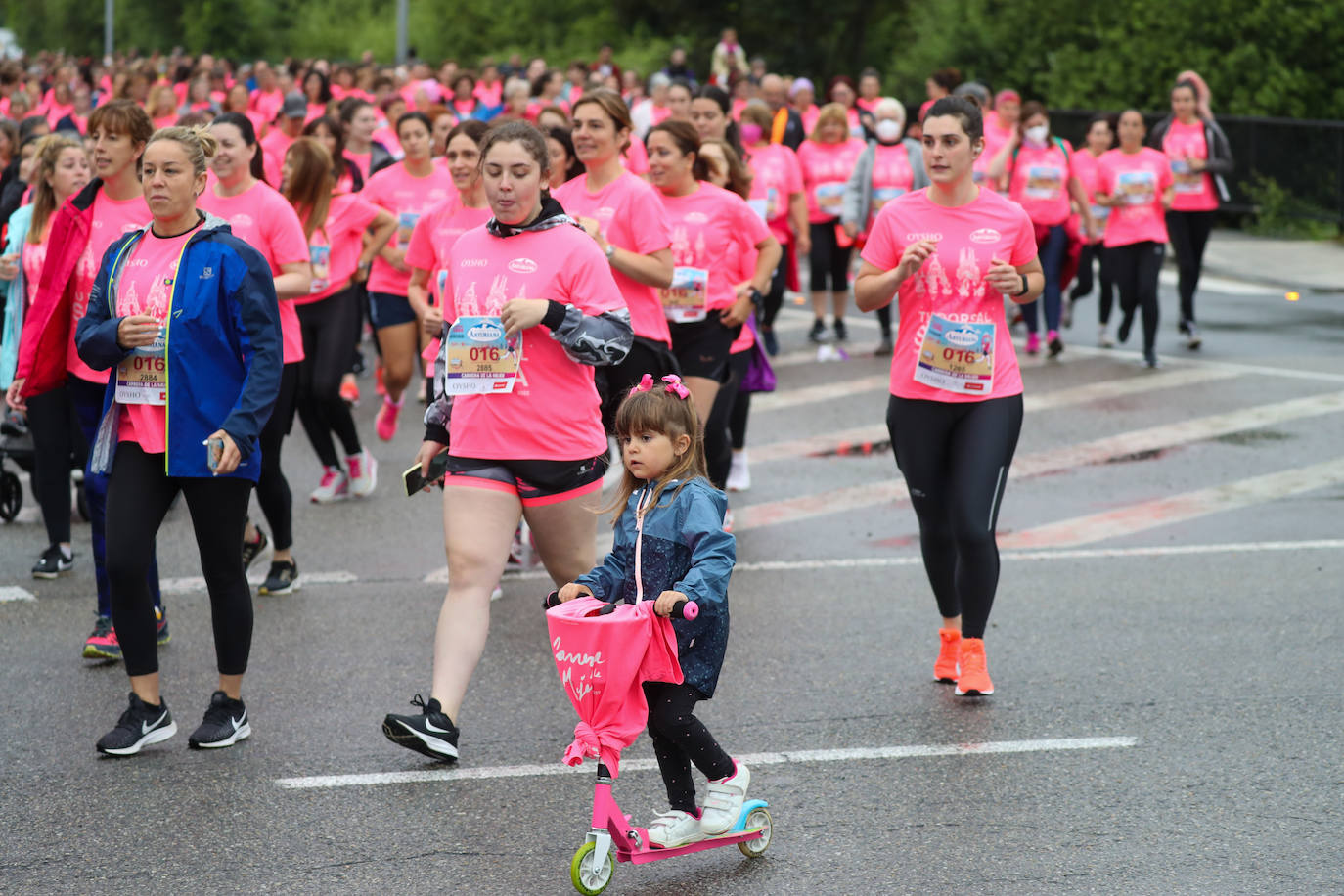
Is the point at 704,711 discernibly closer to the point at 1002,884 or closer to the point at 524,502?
the point at 524,502

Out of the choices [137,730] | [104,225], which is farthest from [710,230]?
[137,730]

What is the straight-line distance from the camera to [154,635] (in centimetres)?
568

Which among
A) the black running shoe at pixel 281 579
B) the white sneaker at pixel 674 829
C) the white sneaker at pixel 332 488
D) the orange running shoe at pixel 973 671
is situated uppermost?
the white sneaker at pixel 674 829

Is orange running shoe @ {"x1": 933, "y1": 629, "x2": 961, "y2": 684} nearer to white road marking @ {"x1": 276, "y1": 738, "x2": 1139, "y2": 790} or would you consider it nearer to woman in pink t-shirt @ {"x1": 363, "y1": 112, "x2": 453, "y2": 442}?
white road marking @ {"x1": 276, "y1": 738, "x2": 1139, "y2": 790}

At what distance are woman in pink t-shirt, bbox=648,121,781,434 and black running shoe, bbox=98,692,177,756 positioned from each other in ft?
11.1

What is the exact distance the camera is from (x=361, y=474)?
992cm

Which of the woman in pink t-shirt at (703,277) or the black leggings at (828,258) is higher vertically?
the woman in pink t-shirt at (703,277)

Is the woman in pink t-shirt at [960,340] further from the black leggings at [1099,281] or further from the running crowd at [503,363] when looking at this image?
the black leggings at [1099,281]

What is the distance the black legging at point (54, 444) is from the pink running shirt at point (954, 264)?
343 cm

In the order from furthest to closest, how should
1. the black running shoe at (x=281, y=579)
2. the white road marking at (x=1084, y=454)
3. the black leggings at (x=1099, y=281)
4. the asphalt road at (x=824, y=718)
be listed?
the black leggings at (x=1099, y=281) < the white road marking at (x=1084, y=454) < the black running shoe at (x=281, y=579) < the asphalt road at (x=824, y=718)

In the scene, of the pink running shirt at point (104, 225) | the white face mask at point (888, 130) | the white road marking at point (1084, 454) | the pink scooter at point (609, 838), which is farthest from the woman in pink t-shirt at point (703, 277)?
the white face mask at point (888, 130)

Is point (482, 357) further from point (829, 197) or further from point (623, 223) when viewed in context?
point (829, 197)

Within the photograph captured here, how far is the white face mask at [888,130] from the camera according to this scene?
14.1m

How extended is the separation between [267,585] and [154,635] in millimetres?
2247
